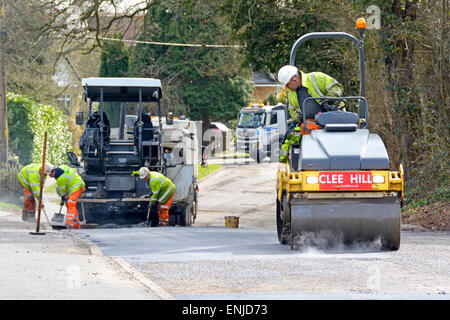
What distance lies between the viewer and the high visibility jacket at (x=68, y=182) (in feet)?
54.6

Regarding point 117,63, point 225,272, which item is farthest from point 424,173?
point 117,63

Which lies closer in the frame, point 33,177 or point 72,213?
point 72,213

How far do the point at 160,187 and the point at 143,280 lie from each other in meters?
8.72

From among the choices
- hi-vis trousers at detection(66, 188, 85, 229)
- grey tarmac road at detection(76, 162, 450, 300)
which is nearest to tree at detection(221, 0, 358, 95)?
hi-vis trousers at detection(66, 188, 85, 229)

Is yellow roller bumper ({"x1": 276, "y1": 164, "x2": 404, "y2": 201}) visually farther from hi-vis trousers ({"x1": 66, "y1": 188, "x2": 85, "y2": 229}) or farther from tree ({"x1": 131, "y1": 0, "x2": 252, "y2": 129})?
tree ({"x1": 131, "y1": 0, "x2": 252, "y2": 129})

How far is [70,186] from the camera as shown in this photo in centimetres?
1669

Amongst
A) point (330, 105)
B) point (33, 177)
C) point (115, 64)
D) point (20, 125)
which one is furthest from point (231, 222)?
point (115, 64)

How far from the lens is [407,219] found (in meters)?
17.3

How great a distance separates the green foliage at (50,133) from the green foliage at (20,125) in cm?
21

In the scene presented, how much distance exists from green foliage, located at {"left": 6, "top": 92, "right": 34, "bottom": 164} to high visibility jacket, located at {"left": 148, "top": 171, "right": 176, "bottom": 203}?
1791 centimetres

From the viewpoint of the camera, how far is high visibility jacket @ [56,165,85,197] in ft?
54.6

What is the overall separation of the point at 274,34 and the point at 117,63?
24130 millimetres

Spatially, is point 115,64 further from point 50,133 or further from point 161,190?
point 161,190
